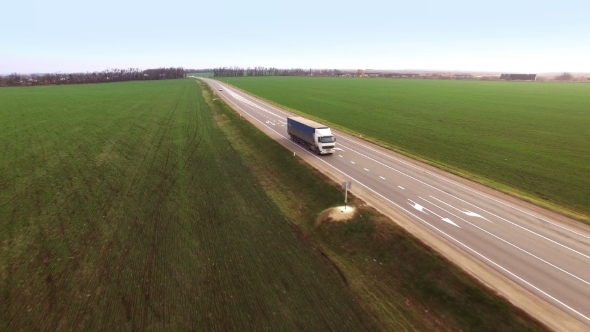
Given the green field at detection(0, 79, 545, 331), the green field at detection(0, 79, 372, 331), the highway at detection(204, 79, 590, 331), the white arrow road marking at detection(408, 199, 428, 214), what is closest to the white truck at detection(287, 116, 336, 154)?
the highway at detection(204, 79, 590, 331)

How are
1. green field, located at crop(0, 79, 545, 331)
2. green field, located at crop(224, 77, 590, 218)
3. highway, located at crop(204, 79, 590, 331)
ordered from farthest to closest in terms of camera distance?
green field, located at crop(224, 77, 590, 218) → highway, located at crop(204, 79, 590, 331) → green field, located at crop(0, 79, 545, 331)

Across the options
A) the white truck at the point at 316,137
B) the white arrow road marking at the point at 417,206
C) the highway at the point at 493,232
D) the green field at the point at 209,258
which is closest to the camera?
the green field at the point at 209,258

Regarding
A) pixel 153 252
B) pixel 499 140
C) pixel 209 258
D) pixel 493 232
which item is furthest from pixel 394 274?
pixel 499 140

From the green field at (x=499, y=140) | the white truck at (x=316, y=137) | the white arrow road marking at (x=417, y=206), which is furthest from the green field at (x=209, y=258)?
the green field at (x=499, y=140)

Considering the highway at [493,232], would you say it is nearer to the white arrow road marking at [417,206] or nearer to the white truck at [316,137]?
the white arrow road marking at [417,206]

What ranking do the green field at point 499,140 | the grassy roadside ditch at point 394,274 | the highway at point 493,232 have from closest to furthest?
1. the grassy roadside ditch at point 394,274
2. the highway at point 493,232
3. the green field at point 499,140

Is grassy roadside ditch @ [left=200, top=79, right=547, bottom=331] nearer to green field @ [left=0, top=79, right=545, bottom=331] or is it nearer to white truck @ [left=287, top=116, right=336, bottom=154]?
green field @ [left=0, top=79, right=545, bottom=331]
